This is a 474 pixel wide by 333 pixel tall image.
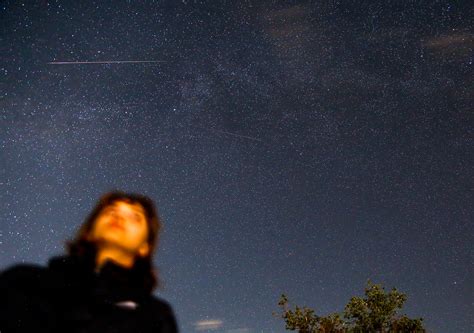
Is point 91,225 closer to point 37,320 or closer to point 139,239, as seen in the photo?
point 139,239

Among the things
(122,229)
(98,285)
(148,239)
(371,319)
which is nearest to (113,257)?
(122,229)

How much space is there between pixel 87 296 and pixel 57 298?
0.41ft

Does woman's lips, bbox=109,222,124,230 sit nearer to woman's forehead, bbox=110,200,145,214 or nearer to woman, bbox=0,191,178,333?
woman, bbox=0,191,178,333

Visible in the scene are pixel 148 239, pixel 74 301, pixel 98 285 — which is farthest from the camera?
pixel 148 239

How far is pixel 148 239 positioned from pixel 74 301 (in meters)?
0.75

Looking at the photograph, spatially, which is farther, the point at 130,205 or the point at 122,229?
the point at 130,205

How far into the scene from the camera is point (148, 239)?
248 cm

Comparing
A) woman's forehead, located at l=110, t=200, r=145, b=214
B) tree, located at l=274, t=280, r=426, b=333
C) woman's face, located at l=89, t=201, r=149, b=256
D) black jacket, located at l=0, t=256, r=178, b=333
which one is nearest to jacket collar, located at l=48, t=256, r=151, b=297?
black jacket, located at l=0, t=256, r=178, b=333

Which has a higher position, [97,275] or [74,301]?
[97,275]

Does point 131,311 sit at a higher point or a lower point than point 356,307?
higher

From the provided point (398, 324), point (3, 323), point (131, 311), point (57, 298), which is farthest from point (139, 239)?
point (398, 324)

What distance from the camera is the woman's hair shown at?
2117 mm

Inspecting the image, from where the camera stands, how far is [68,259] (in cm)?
195

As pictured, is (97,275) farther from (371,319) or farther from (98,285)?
(371,319)
